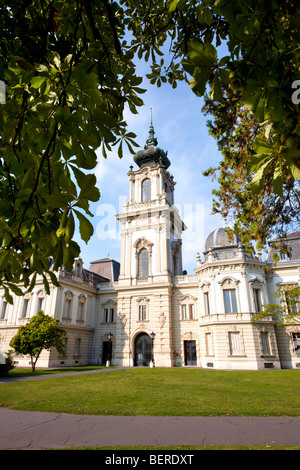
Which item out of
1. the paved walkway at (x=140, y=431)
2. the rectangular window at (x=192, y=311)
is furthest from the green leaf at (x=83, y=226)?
the rectangular window at (x=192, y=311)

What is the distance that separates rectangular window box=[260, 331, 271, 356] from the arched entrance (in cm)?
1019

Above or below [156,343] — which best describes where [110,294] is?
above

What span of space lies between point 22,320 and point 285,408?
2633 cm

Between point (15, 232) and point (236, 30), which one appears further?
point (15, 232)

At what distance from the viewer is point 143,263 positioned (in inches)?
1160

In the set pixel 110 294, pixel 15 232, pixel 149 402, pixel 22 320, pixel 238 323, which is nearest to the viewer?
pixel 15 232

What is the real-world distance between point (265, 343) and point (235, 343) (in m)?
2.55

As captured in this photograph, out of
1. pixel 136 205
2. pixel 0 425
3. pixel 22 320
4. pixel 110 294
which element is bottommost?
pixel 0 425

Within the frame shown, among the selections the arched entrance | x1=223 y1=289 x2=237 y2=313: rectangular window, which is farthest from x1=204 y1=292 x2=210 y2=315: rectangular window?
the arched entrance

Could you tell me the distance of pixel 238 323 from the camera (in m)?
23.2

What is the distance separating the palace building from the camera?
76.8 feet

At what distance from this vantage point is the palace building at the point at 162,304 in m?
23.4

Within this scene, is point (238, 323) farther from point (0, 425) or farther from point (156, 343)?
point (0, 425)
